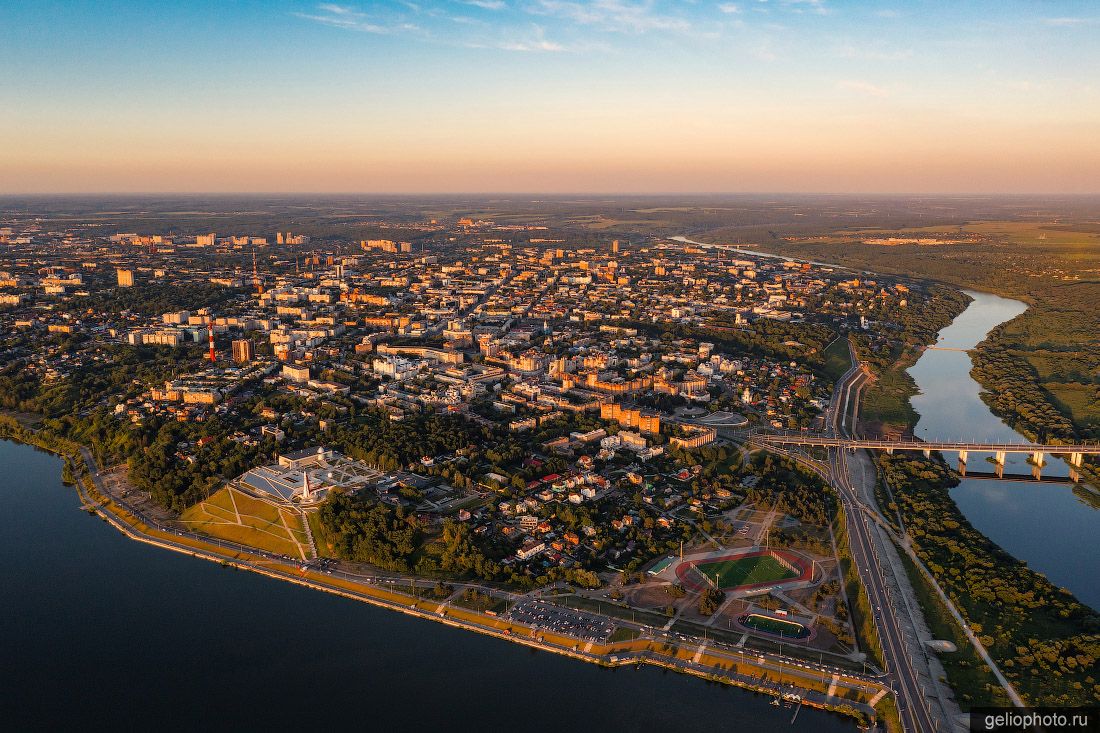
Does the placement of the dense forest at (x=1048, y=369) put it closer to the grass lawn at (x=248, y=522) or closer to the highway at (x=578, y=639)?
the highway at (x=578, y=639)

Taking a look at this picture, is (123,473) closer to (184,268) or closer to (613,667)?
(613,667)

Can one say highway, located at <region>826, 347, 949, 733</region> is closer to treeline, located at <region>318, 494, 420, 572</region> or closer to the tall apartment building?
treeline, located at <region>318, 494, 420, 572</region>

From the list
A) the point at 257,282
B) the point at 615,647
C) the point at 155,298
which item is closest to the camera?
the point at 615,647

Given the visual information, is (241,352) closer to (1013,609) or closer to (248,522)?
(248,522)

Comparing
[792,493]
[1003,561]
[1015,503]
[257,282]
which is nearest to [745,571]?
[792,493]

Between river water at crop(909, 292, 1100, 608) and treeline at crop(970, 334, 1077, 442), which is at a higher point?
treeline at crop(970, 334, 1077, 442)

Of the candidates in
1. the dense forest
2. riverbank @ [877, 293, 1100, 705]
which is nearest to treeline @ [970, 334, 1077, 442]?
the dense forest

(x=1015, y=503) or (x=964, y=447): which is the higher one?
(x=964, y=447)
